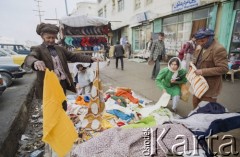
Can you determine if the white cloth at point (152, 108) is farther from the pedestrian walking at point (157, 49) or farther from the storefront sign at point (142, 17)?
the storefront sign at point (142, 17)

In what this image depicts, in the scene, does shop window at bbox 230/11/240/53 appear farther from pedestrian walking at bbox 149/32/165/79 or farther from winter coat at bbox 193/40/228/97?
winter coat at bbox 193/40/228/97

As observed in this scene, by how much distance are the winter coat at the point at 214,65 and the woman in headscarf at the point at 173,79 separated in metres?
1.03

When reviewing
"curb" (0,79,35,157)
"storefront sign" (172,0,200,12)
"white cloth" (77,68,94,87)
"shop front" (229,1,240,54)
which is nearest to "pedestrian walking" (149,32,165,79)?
"shop front" (229,1,240,54)

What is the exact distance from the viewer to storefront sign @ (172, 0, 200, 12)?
8815mm

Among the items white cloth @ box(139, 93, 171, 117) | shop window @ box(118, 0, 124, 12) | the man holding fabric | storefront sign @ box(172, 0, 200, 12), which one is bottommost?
white cloth @ box(139, 93, 171, 117)

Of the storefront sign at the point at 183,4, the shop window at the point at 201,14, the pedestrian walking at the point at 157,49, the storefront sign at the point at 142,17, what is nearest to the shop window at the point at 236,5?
the shop window at the point at 201,14

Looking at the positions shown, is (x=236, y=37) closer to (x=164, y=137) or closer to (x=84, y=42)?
(x=84, y=42)

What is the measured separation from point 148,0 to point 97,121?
13.4 m

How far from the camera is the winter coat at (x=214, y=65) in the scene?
2.79 m

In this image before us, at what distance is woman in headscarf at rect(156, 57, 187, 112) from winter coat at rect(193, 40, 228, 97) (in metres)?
1.03

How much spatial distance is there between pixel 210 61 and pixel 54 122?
253 centimetres

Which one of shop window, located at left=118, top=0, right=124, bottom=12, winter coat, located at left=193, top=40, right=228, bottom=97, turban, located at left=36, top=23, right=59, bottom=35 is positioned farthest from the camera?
shop window, located at left=118, top=0, right=124, bottom=12

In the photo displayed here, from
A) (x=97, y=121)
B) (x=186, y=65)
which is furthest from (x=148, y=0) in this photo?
(x=97, y=121)

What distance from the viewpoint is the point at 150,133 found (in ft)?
6.13
